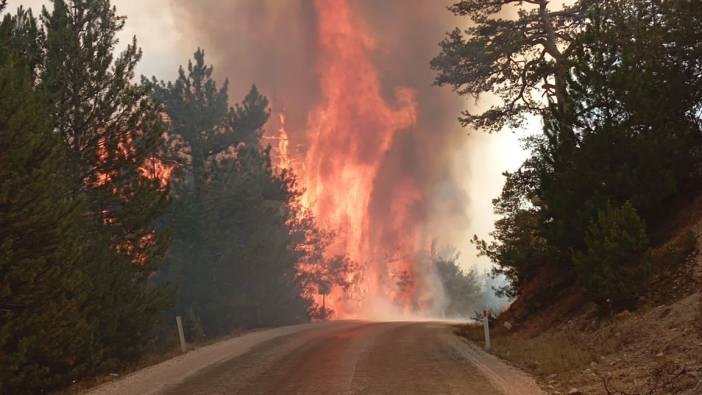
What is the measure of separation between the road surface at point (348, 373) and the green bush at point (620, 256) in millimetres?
3079

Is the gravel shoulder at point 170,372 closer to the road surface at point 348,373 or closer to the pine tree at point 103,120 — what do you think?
the road surface at point 348,373

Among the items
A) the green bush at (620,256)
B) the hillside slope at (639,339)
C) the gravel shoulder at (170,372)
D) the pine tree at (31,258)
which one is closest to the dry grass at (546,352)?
the hillside slope at (639,339)

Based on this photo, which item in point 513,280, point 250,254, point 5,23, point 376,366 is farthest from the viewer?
point 250,254

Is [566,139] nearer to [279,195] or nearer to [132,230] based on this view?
[132,230]

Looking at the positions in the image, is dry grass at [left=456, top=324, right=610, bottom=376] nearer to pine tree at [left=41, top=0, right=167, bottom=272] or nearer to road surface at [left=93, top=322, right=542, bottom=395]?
road surface at [left=93, top=322, right=542, bottom=395]

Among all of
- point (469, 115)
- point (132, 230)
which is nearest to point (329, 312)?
point (469, 115)

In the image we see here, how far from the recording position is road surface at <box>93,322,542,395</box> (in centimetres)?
1029

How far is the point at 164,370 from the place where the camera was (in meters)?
14.2

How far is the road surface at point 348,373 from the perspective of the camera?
33.8 ft

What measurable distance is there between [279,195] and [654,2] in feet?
82.2

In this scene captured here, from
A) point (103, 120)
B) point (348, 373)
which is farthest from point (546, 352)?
point (103, 120)

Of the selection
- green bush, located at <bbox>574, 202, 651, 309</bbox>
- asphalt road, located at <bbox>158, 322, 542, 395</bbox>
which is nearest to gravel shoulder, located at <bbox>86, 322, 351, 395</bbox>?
asphalt road, located at <bbox>158, 322, 542, 395</bbox>

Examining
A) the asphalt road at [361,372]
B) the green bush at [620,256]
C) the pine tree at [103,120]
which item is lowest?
the asphalt road at [361,372]

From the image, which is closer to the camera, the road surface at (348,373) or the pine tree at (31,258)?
the road surface at (348,373)
